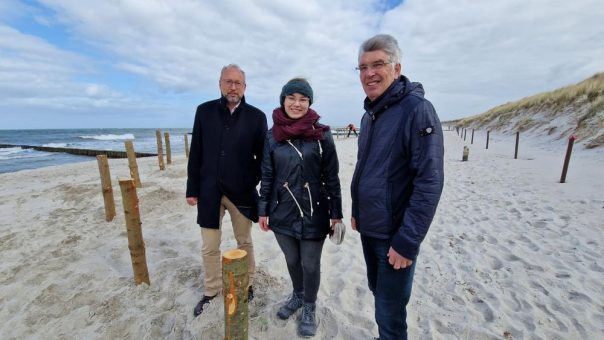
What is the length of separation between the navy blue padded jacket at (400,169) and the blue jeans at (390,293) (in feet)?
0.48

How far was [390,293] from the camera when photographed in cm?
197

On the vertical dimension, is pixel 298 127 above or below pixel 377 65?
below

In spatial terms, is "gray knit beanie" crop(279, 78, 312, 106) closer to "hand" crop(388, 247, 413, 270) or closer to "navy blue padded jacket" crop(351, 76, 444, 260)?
"navy blue padded jacket" crop(351, 76, 444, 260)

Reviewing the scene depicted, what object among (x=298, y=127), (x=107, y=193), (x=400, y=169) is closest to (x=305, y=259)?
(x=298, y=127)

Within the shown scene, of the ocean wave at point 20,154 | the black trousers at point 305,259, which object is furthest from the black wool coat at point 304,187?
the ocean wave at point 20,154

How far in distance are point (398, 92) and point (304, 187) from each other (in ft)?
3.46

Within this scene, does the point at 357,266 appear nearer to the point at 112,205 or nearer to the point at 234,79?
the point at 234,79

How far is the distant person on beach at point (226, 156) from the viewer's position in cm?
286

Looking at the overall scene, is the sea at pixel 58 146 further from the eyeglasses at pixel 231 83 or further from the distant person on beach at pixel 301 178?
the distant person on beach at pixel 301 178

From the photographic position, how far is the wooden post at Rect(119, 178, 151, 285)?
336 cm

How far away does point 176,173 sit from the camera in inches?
455

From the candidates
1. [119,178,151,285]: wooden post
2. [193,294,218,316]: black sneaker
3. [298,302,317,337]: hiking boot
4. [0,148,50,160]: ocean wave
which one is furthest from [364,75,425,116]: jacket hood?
[0,148,50,160]: ocean wave

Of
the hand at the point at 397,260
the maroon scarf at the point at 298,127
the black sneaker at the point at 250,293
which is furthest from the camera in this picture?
the black sneaker at the point at 250,293

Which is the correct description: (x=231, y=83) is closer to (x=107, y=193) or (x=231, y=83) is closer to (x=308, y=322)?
(x=308, y=322)
